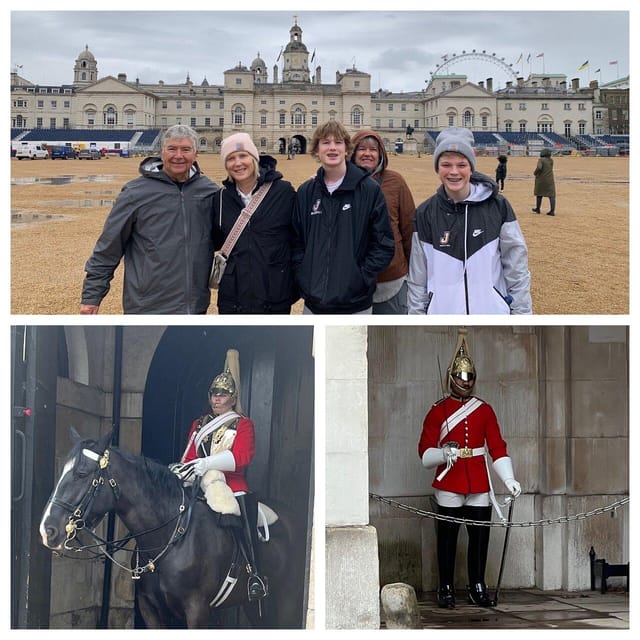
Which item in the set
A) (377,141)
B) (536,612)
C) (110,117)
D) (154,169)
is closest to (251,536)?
(536,612)

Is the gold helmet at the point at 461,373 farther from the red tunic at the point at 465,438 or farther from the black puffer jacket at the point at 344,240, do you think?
the black puffer jacket at the point at 344,240

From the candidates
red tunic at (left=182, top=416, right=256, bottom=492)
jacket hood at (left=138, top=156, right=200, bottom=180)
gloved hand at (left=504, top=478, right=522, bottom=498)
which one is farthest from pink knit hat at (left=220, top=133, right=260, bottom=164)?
gloved hand at (left=504, top=478, right=522, bottom=498)

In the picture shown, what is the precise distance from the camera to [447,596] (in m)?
5.84

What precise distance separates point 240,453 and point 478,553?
5.69 feet

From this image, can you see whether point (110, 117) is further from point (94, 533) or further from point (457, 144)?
point (457, 144)

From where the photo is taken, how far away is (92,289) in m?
5.25

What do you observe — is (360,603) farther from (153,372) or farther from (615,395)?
(615,395)

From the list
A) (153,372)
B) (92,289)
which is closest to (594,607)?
(153,372)

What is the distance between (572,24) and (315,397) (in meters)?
7.57

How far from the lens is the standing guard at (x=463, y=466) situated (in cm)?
586

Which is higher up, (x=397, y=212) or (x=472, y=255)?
(x=397, y=212)

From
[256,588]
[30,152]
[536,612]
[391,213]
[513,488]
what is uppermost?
[30,152]

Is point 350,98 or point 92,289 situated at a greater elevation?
point 350,98

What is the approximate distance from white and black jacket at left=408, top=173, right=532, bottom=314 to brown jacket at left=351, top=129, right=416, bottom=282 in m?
0.20
